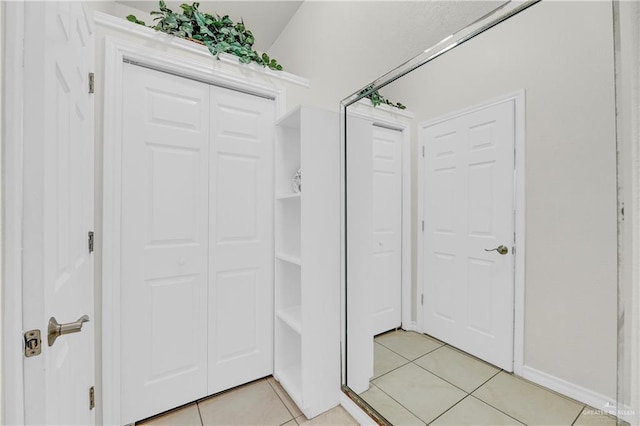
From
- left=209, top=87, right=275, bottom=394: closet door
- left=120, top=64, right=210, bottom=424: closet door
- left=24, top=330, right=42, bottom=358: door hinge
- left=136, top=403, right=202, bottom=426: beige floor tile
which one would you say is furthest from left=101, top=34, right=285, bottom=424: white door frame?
left=24, top=330, right=42, bottom=358: door hinge

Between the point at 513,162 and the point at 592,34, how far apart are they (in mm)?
383

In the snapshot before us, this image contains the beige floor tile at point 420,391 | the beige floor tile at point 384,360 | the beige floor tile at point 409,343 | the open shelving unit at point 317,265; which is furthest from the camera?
the open shelving unit at point 317,265

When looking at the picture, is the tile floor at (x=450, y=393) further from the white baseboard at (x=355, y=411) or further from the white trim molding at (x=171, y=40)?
the white trim molding at (x=171, y=40)

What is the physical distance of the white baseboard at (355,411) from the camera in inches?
57.3

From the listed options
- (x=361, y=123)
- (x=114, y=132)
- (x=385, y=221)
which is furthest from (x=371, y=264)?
(x=114, y=132)

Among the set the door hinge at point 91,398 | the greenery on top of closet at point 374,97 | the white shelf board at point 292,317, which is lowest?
the door hinge at point 91,398

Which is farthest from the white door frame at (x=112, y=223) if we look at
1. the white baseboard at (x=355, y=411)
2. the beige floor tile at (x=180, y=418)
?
the white baseboard at (x=355, y=411)

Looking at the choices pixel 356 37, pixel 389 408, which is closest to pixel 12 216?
pixel 389 408

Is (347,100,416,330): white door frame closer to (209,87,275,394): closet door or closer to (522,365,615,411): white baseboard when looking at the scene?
(522,365,615,411): white baseboard

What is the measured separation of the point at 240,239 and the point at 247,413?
1036mm

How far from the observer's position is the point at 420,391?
48.3 inches

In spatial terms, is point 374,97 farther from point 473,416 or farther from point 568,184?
point 473,416

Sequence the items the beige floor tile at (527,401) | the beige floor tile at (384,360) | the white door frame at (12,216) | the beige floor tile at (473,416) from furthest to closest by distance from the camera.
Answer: the beige floor tile at (384,360), the beige floor tile at (473,416), the beige floor tile at (527,401), the white door frame at (12,216)

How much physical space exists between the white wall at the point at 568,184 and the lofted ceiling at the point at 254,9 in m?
1.98
